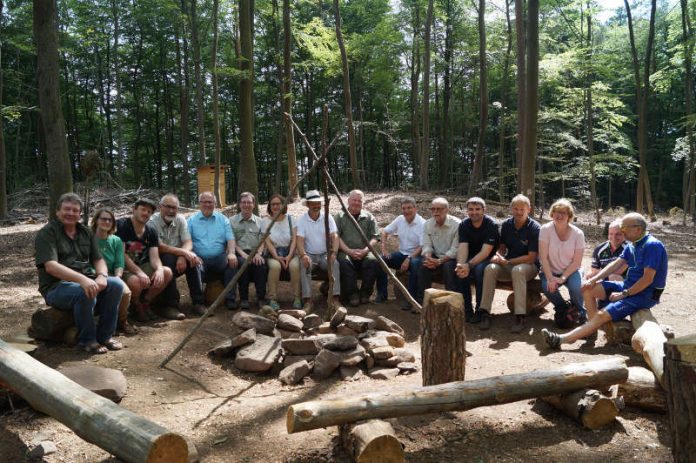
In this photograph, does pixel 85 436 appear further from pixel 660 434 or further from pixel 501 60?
pixel 501 60

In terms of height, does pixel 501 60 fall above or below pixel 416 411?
above

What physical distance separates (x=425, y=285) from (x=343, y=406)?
385 cm

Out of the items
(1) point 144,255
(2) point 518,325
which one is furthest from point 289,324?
(2) point 518,325

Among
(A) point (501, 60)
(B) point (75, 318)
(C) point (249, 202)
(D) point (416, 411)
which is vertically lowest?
(D) point (416, 411)

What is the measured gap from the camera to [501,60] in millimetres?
21062

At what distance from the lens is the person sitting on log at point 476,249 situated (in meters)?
6.33

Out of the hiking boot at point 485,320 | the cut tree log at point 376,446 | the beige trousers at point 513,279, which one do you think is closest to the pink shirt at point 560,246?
the beige trousers at point 513,279

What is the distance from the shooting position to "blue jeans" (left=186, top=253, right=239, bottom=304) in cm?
632

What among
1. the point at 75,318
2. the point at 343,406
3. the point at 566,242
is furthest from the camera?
the point at 566,242

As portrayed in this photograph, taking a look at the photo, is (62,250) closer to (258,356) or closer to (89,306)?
(89,306)

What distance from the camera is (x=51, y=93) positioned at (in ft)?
22.0

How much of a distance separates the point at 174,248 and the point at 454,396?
411cm

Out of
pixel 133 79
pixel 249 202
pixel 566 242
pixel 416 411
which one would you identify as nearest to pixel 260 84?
pixel 133 79

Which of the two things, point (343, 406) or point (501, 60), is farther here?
point (501, 60)
